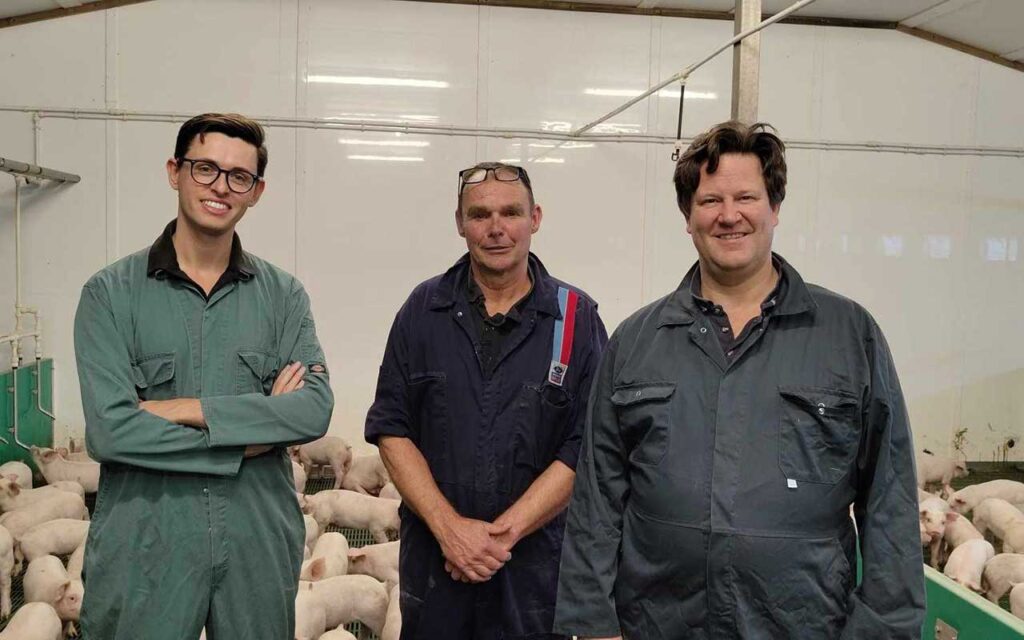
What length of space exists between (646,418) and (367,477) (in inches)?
169

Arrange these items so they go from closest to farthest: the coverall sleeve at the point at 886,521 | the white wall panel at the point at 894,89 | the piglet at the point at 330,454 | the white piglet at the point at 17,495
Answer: the coverall sleeve at the point at 886,521, the white piglet at the point at 17,495, the piglet at the point at 330,454, the white wall panel at the point at 894,89

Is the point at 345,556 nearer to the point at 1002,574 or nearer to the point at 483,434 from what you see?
the point at 483,434

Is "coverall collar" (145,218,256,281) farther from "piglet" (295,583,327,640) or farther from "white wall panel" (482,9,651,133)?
"white wall panel" (482,9,651,133)

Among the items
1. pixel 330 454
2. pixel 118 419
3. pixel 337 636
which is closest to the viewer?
pixel 118 419

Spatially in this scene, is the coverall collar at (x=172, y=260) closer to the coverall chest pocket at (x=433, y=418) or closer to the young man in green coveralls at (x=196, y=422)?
the young man in green coveralls at (x=196, y=422)

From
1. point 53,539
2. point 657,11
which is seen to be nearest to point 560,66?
point 657,11

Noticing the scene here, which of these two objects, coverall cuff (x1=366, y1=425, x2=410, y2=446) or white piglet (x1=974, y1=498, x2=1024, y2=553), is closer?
coverall cuff (x1=366, y1=425, x2=410, y2=446)

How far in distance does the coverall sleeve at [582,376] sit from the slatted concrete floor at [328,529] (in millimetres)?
2037

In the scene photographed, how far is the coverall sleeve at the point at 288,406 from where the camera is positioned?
1838 millimetres

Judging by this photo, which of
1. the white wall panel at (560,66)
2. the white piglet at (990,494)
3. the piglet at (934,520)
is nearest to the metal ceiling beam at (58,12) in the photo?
the white wall panel at (560,66)

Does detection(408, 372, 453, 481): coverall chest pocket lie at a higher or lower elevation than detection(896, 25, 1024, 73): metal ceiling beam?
lower

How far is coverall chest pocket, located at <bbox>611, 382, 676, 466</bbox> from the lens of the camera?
1.53m

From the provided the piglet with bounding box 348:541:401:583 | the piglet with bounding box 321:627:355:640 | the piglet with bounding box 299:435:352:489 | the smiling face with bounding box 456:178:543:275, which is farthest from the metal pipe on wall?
the piglet with bounding box 321:627:355:640

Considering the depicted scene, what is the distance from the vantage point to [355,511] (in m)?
4.86
